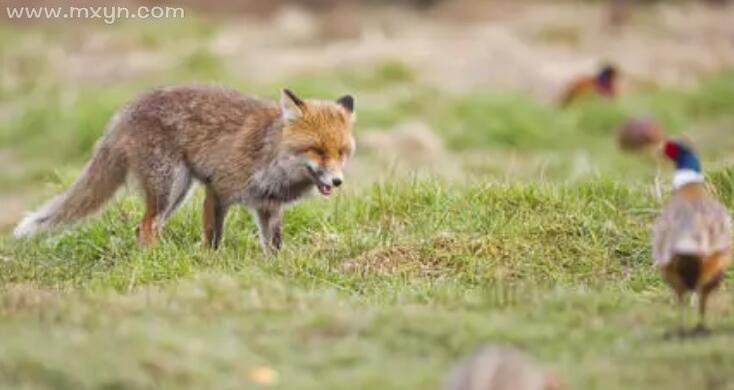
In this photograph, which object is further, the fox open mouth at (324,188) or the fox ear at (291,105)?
the fox ear at (291,105)

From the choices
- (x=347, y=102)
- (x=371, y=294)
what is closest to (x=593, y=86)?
(x=347, y=102)

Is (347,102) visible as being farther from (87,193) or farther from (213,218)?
(87,193)

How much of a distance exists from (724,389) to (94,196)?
507 centimetres

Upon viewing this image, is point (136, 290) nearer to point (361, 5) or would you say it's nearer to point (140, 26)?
point (140, 26)

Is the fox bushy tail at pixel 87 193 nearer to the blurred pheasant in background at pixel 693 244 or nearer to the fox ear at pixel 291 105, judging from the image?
the fox ear at pixel 291 105

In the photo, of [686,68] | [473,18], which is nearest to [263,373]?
[686,68]

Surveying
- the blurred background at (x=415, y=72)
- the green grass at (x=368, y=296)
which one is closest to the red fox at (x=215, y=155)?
the green grass at (x=368, y=296)

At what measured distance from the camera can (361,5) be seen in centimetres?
2859

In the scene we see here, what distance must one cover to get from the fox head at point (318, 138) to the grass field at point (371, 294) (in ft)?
1.51

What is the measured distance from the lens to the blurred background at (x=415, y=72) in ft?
52.6

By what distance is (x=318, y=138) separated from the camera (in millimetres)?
9086

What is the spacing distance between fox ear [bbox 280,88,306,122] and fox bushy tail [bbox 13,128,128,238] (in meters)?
1.21

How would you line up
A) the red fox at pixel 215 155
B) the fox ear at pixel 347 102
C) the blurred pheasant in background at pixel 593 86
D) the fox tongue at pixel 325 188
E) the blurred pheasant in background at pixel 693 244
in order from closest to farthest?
the blurred pheasant in background at pixel 693 244
the fox tongue at pixel 325 188
the red fox at pixel 215 155
the fox ear at pixel 347 102
the blurred pheasant in background at pixel 593 86

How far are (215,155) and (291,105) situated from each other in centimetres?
64
